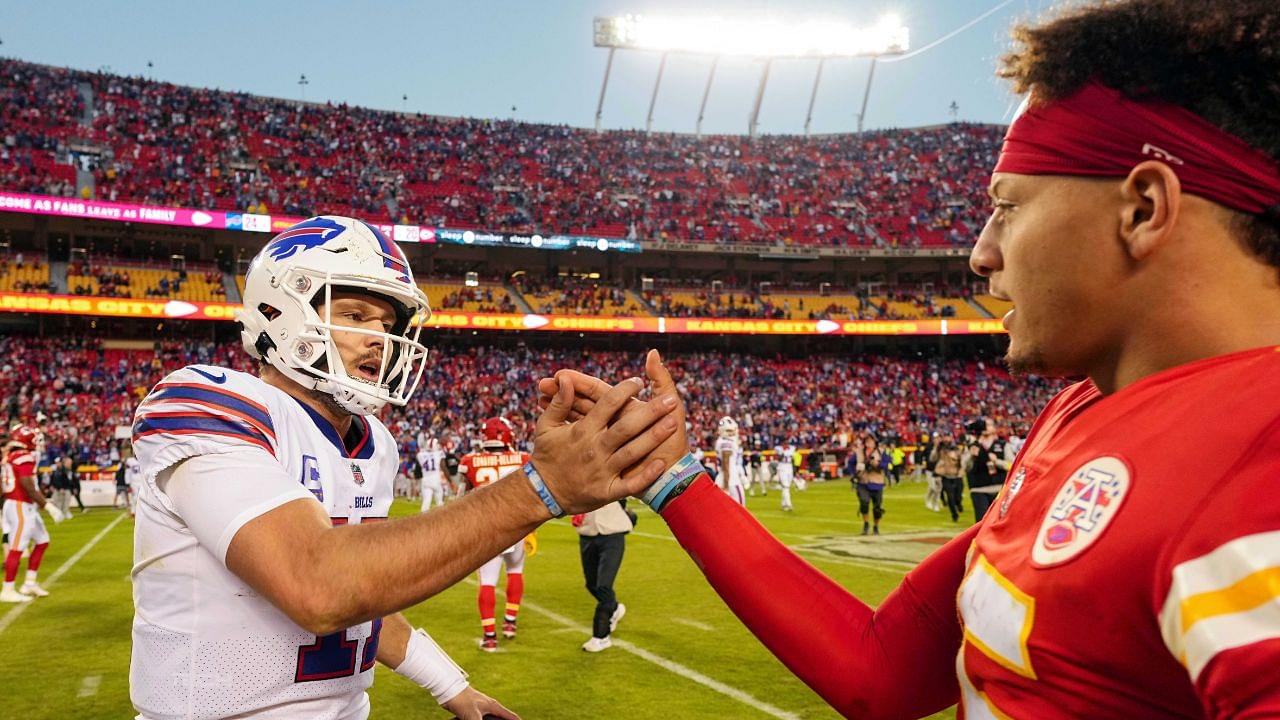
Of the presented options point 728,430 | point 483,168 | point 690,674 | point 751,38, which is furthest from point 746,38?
point 690,674

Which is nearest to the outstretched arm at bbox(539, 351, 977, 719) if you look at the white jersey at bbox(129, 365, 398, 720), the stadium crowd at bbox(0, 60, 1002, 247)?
the white jersey at bbox(129, 365, 398, 720)

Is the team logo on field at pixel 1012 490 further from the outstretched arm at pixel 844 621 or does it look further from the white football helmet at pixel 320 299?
the white football helmet at pixel 320 299

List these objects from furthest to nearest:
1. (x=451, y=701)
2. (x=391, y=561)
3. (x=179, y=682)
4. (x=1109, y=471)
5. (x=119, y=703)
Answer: (x=119, y=703), (x=451, y=701), (x=179, y=682), (x=391, y=561), (x=1109, y=471)

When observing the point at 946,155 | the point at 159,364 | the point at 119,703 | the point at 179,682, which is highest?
the point at 946,155

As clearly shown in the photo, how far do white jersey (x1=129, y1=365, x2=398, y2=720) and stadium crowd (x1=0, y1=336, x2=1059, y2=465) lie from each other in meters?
24.3

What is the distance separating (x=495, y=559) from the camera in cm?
912

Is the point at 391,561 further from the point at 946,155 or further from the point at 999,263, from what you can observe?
the point at 946,155

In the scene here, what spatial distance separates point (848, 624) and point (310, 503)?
122 centimetres

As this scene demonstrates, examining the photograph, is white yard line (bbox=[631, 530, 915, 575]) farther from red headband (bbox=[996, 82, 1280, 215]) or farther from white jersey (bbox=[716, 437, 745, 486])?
red headband (bbox=[996, 82, 1280, 215])

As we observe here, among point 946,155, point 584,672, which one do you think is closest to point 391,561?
point 584,672

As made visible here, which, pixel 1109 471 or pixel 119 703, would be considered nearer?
pixel 1109 471

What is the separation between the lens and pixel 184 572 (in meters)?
2.21

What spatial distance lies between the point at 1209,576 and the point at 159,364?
128 ft

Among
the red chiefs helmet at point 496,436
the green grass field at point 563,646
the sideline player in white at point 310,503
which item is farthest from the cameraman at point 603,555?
the sideline player in white at point 310,503
